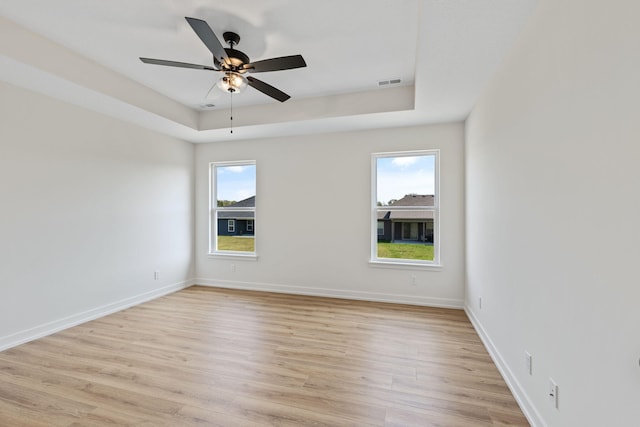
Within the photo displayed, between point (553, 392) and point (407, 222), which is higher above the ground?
point (407, 222)

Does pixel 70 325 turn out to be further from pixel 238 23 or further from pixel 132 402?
pixel 238 23

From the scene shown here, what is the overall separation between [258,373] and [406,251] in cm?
271

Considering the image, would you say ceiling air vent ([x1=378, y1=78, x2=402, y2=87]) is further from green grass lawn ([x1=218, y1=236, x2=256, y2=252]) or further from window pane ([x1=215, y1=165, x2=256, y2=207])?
green grass lawn ([x1=218, y1=236, x2=256, y2=252])

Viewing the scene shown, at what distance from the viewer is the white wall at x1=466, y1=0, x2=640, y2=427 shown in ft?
3.43

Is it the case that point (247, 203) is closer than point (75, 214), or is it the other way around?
point (75, 214)

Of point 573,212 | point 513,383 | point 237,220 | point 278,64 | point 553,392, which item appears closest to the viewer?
point 573,212

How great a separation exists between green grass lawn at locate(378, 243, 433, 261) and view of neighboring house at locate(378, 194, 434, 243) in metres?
0.07

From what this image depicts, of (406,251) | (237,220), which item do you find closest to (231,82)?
(237,220)

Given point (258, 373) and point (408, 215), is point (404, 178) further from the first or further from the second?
point (258, 373)

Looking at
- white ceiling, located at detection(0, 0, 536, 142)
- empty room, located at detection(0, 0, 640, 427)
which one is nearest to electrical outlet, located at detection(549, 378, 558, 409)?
empty room, located at detection(0, 0, 640, 427)

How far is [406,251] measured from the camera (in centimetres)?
428

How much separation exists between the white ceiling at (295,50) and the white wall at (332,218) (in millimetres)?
493

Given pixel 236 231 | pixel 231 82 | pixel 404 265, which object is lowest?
pixel 404 265

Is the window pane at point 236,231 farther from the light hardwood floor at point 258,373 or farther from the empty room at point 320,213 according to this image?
the light hardwood floor at point 258,373
